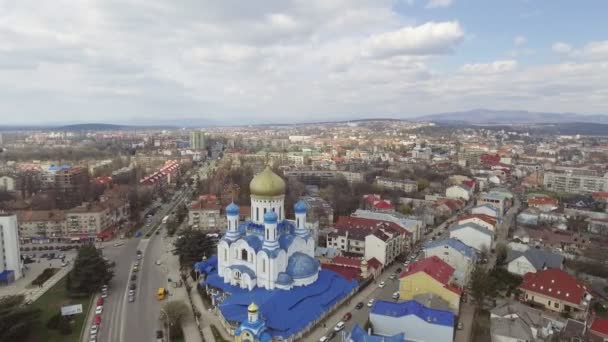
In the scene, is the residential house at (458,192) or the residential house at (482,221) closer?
the residential house at (482,221)

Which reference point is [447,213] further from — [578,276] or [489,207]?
[578,276]

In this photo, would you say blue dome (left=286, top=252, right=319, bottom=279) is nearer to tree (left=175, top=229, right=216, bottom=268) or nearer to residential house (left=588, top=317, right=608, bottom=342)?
tree (left=175, top=229, right=216, bottom=268)

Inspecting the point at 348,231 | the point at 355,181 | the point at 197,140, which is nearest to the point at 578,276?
the point at 348,231

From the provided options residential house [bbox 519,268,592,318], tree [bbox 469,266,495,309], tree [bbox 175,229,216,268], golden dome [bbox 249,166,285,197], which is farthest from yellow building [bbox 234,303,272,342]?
residential house [bbox 519,268,592,318]

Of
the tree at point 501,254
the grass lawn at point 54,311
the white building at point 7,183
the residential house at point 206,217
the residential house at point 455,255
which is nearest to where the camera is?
the grass lawn at point 54,311

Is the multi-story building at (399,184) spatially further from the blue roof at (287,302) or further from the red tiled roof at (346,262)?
the blue roof at (287,302)

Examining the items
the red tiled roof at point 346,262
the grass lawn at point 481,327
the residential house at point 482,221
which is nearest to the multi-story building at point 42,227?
the red tiled roof at point 346,262

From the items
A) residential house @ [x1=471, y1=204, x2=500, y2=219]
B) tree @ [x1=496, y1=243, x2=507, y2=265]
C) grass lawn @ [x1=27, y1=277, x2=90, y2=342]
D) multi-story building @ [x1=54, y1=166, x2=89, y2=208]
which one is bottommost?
grass lawn @ [x1=27, y1=277, x2=90, y2=342]
